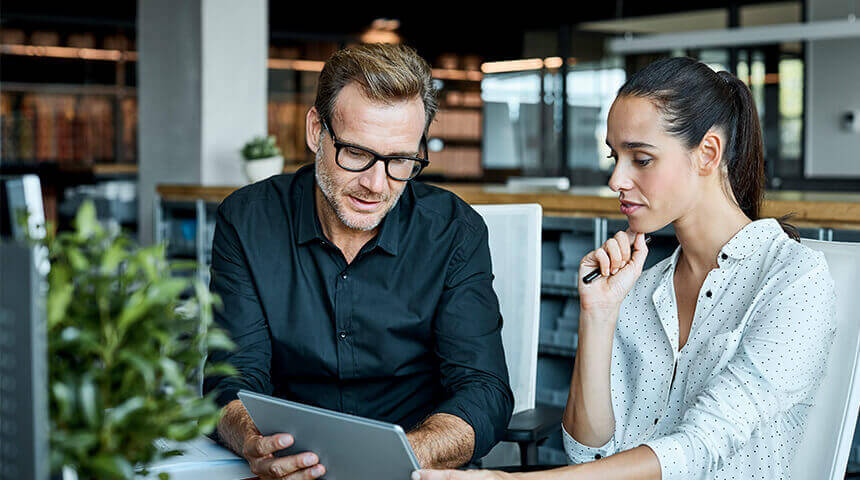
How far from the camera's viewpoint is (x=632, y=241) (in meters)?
1.60

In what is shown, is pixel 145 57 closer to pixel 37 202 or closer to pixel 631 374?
pixel 37 202

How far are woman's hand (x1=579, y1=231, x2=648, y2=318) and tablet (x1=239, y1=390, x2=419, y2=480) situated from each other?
0.57m

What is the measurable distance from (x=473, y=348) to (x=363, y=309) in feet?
0.75

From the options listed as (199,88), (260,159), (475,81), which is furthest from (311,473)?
(475,81)

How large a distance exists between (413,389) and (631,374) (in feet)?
1.38

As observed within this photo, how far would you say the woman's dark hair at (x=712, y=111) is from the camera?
146 centimetres

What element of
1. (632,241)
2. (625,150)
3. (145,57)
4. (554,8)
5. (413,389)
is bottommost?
(413,389)

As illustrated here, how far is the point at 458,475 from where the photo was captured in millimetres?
1148

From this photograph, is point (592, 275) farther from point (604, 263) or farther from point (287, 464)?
point (287, 464)

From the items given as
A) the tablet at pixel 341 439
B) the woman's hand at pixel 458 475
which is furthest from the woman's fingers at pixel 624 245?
the tablet at pixel 341 439

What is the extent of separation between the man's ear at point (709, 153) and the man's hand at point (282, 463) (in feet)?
2.60

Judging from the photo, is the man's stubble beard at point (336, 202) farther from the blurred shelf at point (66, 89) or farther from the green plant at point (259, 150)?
the blurred shelf at point (66, 89)

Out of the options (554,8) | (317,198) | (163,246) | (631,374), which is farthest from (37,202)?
(554,8)

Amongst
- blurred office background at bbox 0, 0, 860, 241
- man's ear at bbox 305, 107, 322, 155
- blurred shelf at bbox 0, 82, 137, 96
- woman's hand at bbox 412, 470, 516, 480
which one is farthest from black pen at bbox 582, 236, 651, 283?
blurred shelf at bbox 0, 82, 137, 96
